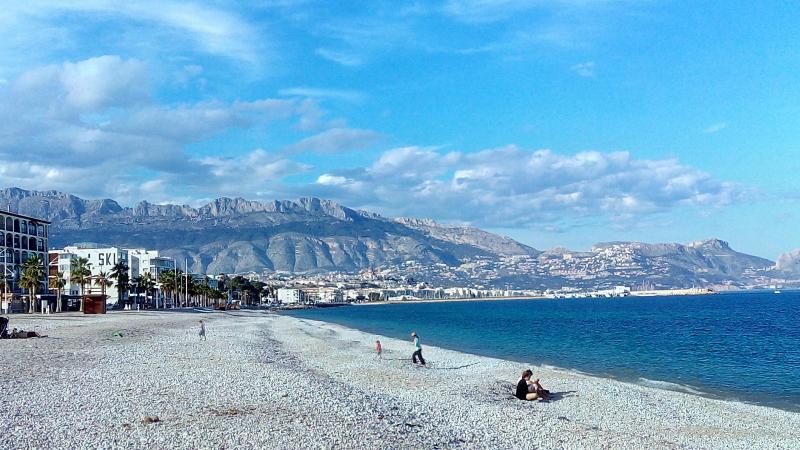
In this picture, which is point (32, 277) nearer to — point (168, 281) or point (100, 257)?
point (168, 281)

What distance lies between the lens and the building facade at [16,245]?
9712 cm

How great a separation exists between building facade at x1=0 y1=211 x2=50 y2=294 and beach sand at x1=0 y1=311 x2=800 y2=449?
74.3 m

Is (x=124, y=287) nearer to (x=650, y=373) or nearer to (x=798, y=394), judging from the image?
(x=650, y=373)

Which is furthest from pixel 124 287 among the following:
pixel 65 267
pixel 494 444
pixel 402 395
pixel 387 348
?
pixel 494 444

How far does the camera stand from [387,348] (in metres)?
49.1

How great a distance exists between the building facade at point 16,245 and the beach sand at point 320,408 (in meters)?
74.3

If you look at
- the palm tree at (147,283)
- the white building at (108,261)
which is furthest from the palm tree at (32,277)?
the palm tree at (147,283)

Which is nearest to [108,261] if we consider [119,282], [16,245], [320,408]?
[119,282]

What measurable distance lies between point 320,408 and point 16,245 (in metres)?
97.8

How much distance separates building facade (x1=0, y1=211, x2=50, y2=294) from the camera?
97.1 meters

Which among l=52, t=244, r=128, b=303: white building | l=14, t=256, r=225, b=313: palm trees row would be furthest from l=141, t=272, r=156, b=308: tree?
l=52, t=244, r=128, b=303: white building

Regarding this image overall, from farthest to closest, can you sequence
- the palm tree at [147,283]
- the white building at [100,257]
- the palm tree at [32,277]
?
the white building at [100,257]
the palm tree at [147,283]
the palm tree at [32,277]

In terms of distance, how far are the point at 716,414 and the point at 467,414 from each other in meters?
9.72

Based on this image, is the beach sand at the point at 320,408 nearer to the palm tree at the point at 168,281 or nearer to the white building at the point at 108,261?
the white building at the point at 108,261
